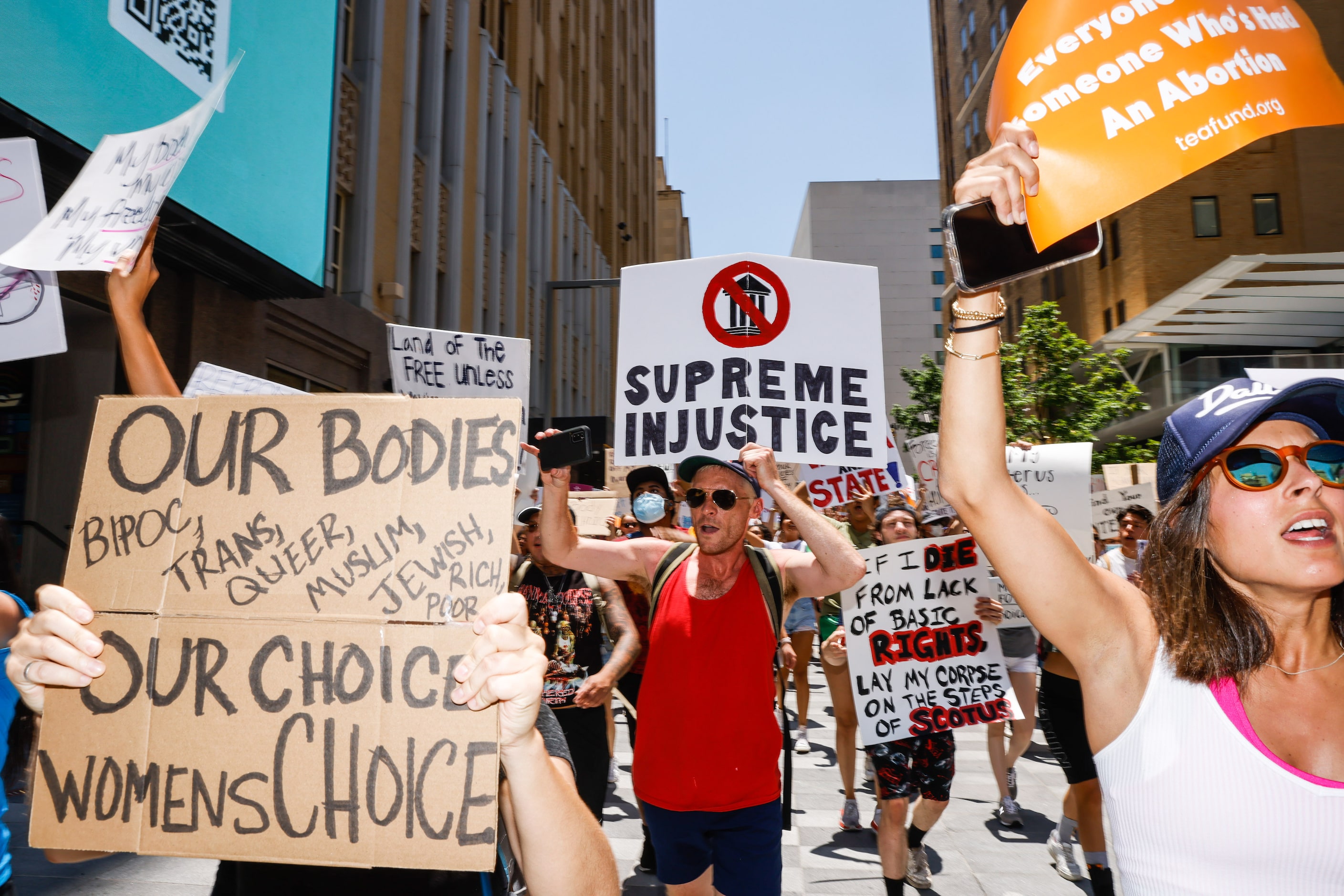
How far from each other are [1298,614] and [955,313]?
0.89m

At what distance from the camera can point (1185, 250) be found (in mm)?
32312

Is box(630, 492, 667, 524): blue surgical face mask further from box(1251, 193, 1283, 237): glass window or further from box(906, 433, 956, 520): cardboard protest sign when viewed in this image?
box(1251, 193, 1283, 237): glass window

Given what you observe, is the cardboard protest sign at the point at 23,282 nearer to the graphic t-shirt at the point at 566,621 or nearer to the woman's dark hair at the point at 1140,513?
the graphic t-shirt at the point at 566,621

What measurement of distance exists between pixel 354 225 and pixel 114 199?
11.6 metres

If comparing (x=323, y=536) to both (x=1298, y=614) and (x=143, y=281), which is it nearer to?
(x=143, y=281)

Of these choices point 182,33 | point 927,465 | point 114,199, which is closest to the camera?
point 114,199

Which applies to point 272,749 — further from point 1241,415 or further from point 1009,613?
point 1009,613

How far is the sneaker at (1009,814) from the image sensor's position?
6.37 meters

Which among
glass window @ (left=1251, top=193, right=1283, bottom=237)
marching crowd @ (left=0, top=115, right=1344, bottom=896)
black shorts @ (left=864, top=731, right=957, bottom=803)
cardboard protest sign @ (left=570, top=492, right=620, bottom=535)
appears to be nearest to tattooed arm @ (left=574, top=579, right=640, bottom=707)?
black shorts @ (left=864, top=731, right=957, bottom=803)

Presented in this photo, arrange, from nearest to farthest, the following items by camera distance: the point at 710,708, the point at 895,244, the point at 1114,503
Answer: the point at 710,708 → the point at 1114,503 → the point at 895,244

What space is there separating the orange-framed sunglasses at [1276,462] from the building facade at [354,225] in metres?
3.46

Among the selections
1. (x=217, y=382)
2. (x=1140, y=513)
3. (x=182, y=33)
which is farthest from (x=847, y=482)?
(x=182, y=33)

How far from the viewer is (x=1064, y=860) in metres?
5.43

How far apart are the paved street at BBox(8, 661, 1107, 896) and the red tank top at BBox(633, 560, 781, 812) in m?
0.11
